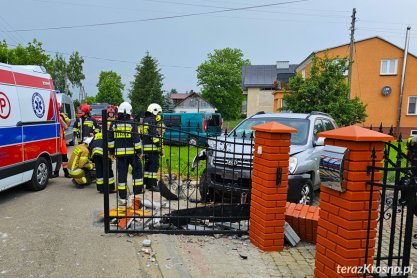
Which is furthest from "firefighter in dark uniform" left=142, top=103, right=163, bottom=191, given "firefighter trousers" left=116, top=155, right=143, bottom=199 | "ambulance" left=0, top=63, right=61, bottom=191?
"ambulance" left=0, top=63, right=61, bottom=191

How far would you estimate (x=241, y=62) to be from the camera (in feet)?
216

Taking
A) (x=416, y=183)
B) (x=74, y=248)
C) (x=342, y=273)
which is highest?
(x=416, y=183)

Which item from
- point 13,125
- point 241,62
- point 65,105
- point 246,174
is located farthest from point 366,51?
point 241,62

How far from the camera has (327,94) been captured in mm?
15195

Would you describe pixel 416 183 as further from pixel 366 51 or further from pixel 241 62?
pixel 241 62

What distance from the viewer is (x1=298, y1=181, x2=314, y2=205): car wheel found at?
18.5 feet

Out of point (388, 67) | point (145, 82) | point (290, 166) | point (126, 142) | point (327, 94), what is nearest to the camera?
point (290, 166)

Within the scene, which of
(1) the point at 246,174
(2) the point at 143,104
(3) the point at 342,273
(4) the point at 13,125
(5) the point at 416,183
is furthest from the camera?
(2) the point at 143,104

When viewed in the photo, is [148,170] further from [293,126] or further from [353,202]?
[353,202]

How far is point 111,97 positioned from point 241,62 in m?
26.6

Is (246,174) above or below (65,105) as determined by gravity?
below

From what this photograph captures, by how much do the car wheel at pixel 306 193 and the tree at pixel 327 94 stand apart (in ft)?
32.0

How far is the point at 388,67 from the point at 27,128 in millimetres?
27618

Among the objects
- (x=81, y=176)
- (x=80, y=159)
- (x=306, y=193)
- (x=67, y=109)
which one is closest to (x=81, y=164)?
(x=80, y=159)
